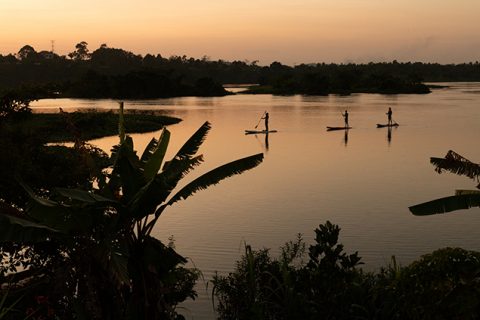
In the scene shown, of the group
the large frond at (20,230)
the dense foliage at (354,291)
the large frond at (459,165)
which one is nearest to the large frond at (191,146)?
the dense foliage at (354,291)

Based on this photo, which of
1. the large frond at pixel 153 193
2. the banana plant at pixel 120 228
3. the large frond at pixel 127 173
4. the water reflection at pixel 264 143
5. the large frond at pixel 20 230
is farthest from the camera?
the water reflection at pixel 264 143

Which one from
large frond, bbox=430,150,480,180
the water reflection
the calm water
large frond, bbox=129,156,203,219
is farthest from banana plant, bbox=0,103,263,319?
the water reflection

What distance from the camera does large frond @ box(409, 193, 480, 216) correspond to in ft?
42.1

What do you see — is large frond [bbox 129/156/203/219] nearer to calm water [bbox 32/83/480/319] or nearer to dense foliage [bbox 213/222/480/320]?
dense foliage [bbox 213/222/480/320]

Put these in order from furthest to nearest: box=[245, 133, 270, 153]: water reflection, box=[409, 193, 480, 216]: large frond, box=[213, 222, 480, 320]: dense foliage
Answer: box=[245, 133, 270, 153]: water reflection < box=[409, 193, 480, 216]: large frond < box=[213, 222, 480, 320]: dense foliage

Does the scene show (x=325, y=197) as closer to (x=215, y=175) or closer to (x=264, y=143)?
(x=215, y=175)

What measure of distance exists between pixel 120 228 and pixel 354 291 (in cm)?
503

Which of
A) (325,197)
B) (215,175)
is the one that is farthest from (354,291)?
(325,197)

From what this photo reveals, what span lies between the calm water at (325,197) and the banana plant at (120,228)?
232 inches

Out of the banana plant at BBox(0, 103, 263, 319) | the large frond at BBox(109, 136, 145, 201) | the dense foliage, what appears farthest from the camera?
the dense foliage

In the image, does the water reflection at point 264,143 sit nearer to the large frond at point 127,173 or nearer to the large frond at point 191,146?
the large frond at point 191,146

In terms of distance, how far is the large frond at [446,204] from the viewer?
1284 cm

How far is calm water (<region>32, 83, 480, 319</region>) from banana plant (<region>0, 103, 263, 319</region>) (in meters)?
5.89

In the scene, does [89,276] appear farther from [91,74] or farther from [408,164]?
[91,74]
